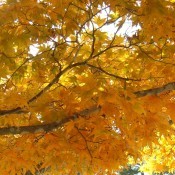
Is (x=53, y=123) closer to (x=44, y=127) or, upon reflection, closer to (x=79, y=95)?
(x=44, y=127)

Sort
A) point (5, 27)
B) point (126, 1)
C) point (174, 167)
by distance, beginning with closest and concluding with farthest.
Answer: point (126, 1) → point (5, 27) → point (174, 167)

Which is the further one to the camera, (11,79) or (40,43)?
(11,79)

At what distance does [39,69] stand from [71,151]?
35.0 inches

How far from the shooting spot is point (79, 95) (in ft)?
9.64

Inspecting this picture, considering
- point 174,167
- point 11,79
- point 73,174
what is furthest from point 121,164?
point 174,167

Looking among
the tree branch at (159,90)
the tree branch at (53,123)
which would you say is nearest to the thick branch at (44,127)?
the tree branch at (53,123)

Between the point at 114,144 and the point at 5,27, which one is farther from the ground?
the point at 5,27

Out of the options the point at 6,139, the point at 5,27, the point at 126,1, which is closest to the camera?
the point at 126,1

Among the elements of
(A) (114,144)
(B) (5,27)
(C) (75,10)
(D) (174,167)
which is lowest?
(A) (114,144)

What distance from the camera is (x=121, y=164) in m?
3.20

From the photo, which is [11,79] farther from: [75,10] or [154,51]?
[154,51]

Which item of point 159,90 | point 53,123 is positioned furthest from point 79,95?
point 159,90

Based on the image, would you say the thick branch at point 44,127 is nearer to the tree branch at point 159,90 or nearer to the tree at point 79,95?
the tree at point 79,95

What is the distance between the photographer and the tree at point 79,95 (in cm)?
284
